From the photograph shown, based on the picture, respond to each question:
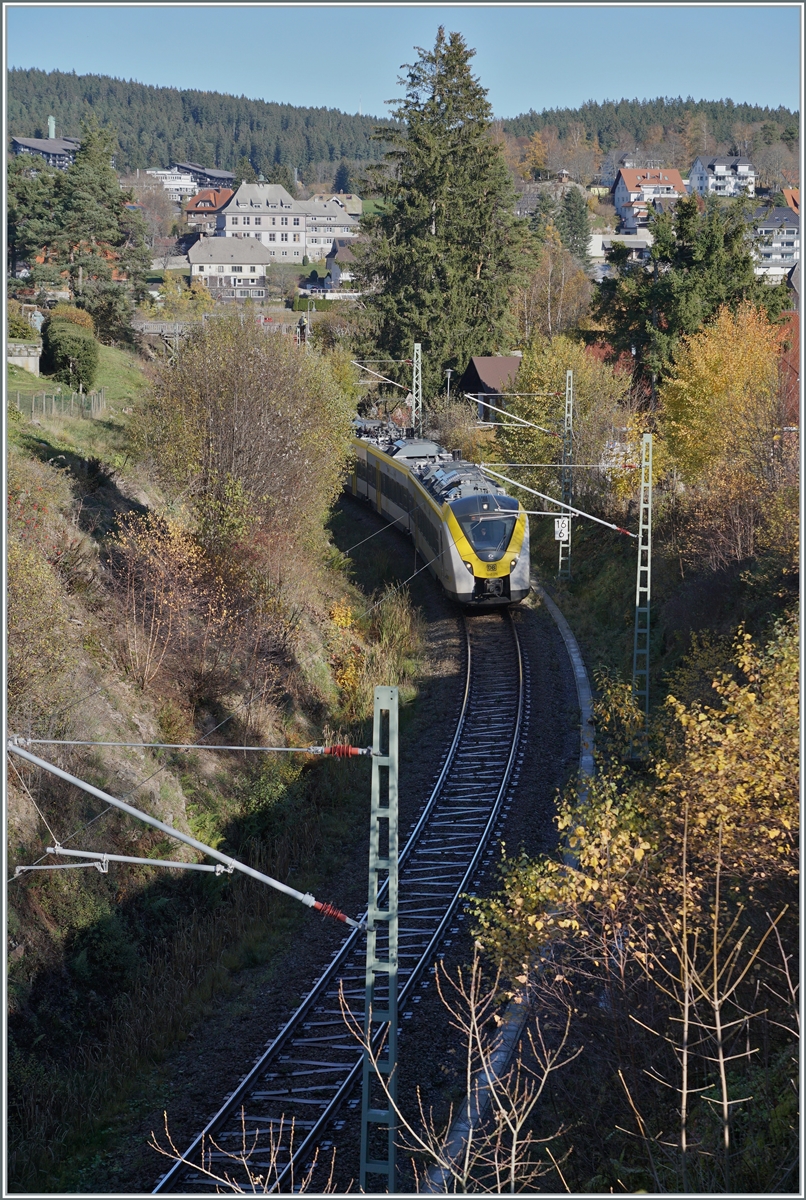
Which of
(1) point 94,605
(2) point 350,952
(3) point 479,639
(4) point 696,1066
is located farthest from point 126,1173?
(3) point 479,639

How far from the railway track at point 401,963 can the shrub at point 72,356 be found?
24512 mm

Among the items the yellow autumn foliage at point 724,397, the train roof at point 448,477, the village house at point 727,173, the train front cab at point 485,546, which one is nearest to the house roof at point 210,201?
the village house at point 727,173

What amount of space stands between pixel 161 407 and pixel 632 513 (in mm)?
13141

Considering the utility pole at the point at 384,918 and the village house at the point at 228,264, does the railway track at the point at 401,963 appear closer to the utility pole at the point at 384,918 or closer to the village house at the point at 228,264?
the utility pole at the point at 384,918

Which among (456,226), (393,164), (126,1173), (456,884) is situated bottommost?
(126,1173)

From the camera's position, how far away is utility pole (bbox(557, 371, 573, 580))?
30812 mm

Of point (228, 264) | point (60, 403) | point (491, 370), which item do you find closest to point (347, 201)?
point (228, 264)

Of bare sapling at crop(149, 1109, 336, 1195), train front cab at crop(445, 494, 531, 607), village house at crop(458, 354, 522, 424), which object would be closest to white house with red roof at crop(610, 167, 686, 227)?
village house at crop(458, 354, 522, 424)

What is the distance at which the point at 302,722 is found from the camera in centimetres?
2259

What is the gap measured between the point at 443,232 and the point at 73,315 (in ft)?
64.1

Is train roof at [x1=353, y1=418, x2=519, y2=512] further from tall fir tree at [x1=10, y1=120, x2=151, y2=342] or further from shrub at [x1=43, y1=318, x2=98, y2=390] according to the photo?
tall fir tree at [x1=10, y1=120, x2=151, y2=342]

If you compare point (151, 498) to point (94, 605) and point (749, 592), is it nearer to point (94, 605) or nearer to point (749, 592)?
point (94, 605)

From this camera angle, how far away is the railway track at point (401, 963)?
420 inches

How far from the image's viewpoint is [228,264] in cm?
11394
